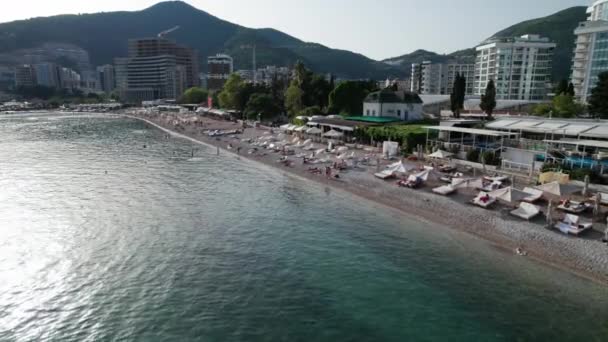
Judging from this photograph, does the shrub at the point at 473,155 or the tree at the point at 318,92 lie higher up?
the tree at the point at 318,92

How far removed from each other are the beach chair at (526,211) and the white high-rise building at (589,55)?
77.4 metres

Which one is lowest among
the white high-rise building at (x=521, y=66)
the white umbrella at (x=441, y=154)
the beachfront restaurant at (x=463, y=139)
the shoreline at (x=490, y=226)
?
the shoreline at (x=490, y=226)

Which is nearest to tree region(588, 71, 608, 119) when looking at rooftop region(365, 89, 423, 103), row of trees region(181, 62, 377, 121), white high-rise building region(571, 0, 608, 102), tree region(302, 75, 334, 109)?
rooftop region(365, 89, 423, 103)

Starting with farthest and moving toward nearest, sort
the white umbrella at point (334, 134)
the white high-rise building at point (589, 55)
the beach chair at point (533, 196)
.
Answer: the white high-rise building at point (589, 55) → the white umbrella at point (334, 134) → the beach chair at point (533, 196)

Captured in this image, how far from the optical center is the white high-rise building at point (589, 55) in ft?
275

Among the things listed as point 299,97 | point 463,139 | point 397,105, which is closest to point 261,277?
point 463,139

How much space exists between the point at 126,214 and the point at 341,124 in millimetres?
34927

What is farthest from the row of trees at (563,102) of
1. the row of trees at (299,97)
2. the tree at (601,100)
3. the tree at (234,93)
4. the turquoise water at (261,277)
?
the tree at (234,93)

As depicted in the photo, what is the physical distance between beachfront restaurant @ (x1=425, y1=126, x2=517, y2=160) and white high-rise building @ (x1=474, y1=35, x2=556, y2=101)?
263 ft

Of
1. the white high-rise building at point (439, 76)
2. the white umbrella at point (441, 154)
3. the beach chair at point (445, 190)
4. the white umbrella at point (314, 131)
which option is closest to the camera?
the beach chair at point (445, 190)

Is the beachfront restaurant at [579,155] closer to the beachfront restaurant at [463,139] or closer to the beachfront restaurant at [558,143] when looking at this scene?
the beachfront restaurant at [558,143]

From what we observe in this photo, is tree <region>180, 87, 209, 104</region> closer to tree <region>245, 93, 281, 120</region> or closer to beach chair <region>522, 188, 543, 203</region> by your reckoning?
tree <region>245, 93, 281, 120</region>

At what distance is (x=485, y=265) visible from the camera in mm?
20375

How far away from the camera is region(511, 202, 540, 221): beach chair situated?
2431 centimetres
